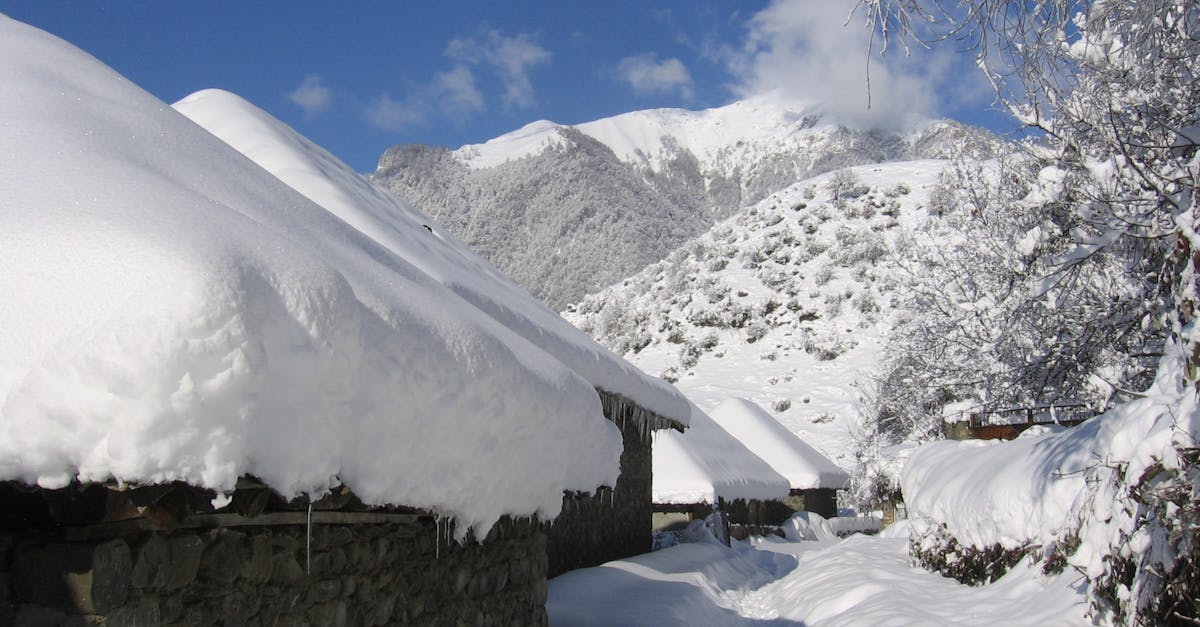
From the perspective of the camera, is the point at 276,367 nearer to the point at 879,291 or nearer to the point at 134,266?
the point at 134,266

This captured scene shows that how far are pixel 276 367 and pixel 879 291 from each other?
1677 inches

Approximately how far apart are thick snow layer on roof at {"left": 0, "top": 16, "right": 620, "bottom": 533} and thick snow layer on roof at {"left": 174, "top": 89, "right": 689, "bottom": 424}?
3.38 m

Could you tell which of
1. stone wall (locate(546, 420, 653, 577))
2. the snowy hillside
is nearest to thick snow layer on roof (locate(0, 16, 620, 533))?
stone wall (locate(546, 420, 653, 577))

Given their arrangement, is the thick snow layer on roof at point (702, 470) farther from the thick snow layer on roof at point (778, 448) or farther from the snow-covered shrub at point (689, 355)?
the snow-covered shrub at point (689, 355)

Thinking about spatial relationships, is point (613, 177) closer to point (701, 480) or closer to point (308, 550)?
point (701, 480)

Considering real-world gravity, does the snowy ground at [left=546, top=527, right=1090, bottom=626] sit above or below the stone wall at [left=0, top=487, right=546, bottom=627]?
below

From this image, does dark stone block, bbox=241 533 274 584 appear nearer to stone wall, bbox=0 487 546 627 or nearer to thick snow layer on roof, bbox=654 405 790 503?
stone wall, bbox=0 487 546 627

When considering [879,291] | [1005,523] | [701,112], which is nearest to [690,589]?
[1005,523]

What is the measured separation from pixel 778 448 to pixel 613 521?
17030 mm

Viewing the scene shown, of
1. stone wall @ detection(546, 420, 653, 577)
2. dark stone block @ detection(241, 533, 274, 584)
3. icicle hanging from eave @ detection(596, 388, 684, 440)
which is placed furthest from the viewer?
stone wall @ detection(546, 420, 653, 577)

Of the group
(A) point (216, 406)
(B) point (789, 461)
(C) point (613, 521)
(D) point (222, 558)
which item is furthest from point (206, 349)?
(B) point (789, 461)

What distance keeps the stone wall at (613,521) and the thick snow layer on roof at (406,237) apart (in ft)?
3.05

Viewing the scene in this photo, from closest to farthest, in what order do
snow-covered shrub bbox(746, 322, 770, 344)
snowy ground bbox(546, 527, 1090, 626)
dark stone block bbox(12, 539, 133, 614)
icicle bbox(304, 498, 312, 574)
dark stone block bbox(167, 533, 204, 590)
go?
dark stone block bbox(12, 539, 133, 614) → dark stone block bbox(167, 533, 204, 590) → icicle bbox(304, 498, 312, 574) → snowy ground bbox(546, 527, 1090, 626) → snow-covered shrub bbox(746, 322, 770, 344)

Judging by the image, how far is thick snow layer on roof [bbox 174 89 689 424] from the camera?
8758 mm
